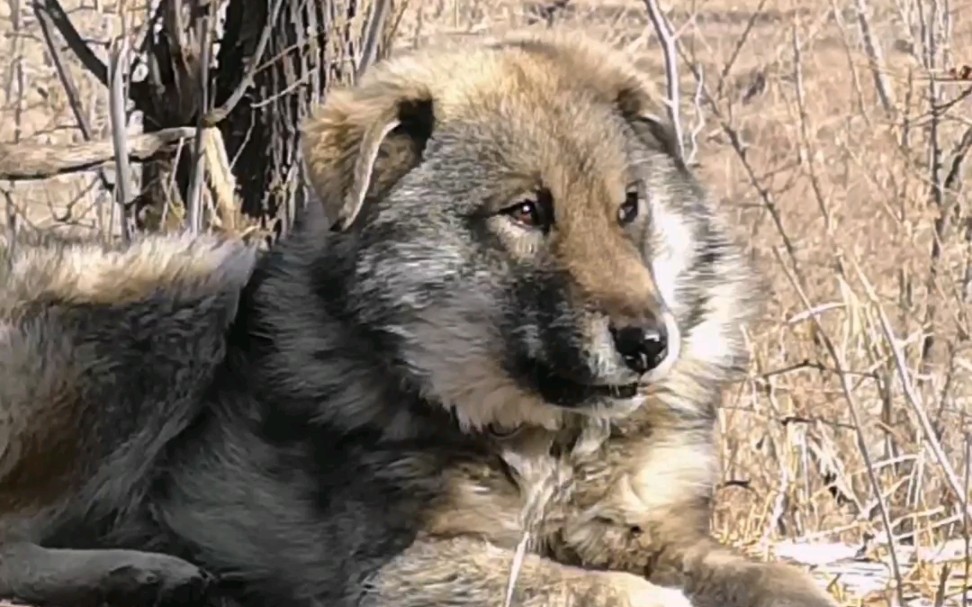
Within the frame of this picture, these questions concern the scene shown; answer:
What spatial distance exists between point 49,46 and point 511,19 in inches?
88.5

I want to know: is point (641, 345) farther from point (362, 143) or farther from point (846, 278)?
point (846, 278)

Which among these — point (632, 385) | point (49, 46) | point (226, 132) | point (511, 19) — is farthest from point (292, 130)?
point (632, 385)

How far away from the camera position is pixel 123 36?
611cm

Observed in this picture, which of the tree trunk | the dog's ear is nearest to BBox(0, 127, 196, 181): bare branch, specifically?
the tree trunk

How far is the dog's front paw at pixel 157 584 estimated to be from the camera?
3.97 metres

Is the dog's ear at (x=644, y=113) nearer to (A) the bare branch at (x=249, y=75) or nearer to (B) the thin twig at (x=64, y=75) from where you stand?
(A) the bare branch at (x=249, y=75)

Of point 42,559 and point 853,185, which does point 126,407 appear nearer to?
point 42,559

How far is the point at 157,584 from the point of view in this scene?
398cm

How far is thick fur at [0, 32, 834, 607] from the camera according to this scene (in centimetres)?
368

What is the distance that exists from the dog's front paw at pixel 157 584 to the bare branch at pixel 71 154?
245cm

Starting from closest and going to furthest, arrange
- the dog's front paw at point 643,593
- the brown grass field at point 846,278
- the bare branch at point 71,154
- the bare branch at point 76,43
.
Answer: the dog's front paw at point 643,593 < the brown grass field at point 846,278 < the bare branch at point 71,154 < the bare branch at point 76,43

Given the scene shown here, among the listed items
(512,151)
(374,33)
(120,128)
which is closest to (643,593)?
(512,151)

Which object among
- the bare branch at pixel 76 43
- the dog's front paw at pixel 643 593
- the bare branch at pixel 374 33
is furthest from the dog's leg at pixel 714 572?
the bare branch at pixel 76 43

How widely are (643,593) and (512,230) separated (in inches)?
32.9
